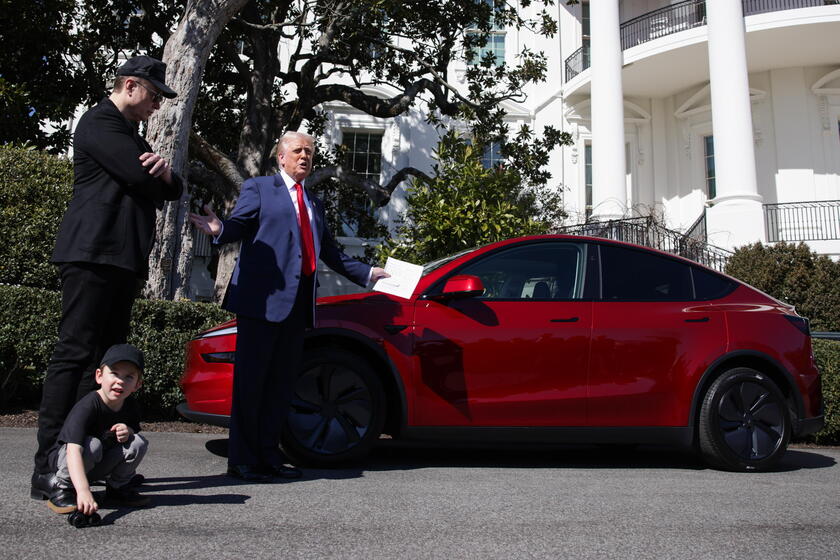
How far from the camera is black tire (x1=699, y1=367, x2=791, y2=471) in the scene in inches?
174

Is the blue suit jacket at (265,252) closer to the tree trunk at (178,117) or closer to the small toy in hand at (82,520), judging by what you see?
the small toy in hand at (82,520)

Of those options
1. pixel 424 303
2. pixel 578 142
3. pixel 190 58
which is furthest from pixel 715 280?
pixel 578 142

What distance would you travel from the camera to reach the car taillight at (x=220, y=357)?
4.16 metres

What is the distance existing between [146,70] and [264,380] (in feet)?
5.37

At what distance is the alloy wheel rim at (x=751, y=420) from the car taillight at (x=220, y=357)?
3.08 meters

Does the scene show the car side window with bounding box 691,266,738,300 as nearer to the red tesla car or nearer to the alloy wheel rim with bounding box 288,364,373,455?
the red tesla car

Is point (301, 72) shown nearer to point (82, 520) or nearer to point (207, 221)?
point (207, 221)

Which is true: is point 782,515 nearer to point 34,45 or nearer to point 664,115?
point 34,45

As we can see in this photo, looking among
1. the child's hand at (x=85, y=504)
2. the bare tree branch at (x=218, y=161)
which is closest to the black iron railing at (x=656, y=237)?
the bare tree branch at (x=218, y=161)

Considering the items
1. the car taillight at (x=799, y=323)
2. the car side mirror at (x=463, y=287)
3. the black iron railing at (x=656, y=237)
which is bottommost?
the car taillight at (x=799, y=323)

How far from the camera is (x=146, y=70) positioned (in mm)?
3066

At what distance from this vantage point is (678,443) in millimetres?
4430

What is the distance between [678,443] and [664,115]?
59.2ft

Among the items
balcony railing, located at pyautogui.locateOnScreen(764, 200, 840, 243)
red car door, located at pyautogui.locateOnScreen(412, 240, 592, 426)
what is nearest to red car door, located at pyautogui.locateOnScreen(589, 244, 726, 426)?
red car door, located at pyautogui.locateOnScreen(412, 240, 592, 426)
